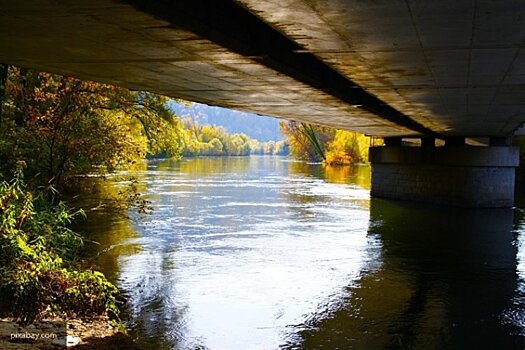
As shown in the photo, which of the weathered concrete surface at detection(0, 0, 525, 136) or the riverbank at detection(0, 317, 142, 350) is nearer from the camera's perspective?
the weathered concrete surface at detection(0, 0, 525, 136)

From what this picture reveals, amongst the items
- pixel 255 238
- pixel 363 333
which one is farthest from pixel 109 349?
pixel 255 238

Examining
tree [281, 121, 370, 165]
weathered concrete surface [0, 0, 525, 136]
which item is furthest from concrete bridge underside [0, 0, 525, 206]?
tree [281, 121, 370, 165]

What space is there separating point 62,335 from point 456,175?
2666 cm

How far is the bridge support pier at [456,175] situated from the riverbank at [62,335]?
2511 cm

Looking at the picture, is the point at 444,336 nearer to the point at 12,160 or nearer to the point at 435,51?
the point at 435,51

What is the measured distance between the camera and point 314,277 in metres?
14.1

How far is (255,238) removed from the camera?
19.8 meters

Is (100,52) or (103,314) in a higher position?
(100,52)

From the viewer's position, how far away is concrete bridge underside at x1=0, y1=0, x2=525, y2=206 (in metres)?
6.55

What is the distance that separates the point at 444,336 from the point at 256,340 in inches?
130

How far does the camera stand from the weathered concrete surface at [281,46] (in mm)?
6535

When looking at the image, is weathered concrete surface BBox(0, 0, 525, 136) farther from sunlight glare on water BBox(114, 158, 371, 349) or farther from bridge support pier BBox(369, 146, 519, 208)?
bridge support pier BBox(369, 146, 519, 208)

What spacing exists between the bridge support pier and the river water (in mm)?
3137

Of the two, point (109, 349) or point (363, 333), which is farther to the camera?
point (363, 333)
